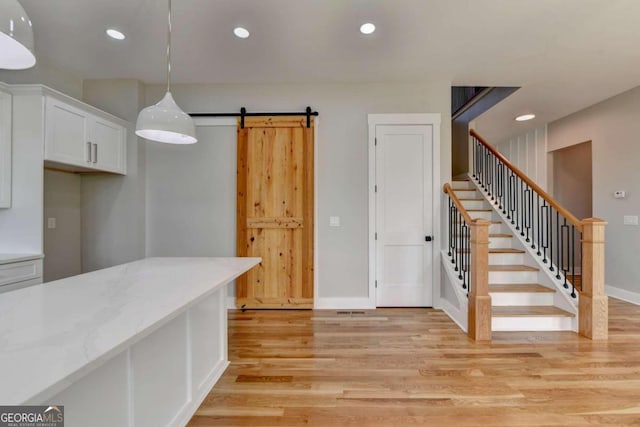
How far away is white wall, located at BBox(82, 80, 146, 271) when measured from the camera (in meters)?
3.50

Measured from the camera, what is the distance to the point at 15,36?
1.09 m

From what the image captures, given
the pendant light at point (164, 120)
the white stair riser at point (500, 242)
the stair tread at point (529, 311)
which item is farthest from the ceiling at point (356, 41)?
the stair tread at point (529, 311)

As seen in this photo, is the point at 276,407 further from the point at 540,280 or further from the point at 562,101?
the point at 562,101

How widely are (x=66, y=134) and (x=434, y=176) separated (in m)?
3.94

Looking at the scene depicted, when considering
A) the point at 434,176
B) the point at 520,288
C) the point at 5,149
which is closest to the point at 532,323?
the point at 520,288

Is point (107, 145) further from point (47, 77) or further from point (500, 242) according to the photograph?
point (500, 242)

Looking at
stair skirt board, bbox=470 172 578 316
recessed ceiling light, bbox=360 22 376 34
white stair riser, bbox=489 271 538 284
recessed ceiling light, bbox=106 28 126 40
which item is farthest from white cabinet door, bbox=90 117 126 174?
stair skirt board, bbox=470 172 578 316

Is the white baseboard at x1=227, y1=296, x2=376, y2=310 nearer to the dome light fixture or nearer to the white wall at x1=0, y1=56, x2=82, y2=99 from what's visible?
the white wall at x1=0, y1=56, x2=82, y2=99

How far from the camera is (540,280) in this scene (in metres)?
3.34

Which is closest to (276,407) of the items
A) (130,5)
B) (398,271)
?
(398,271)

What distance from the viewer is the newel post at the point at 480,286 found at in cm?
268

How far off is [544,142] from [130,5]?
6.38 meters

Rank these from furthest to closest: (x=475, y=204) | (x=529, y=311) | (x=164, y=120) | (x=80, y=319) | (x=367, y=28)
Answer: (x=475, y=204)
(x=529, y=311)
(x=367, y=28)
(x=164, y=120)
(x=80, y=319)

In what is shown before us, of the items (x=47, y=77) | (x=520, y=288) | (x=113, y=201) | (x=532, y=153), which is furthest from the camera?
(x=532, y=153)
